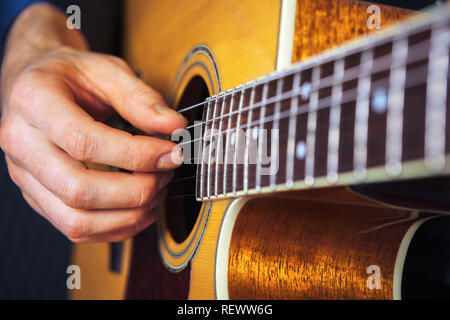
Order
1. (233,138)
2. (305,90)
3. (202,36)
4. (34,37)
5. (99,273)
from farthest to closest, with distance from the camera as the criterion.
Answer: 1. (99,273)
2. (34,37)
3. (202,36)
4. (233,138)
5. (305,90)

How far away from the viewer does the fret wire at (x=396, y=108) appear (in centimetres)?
29

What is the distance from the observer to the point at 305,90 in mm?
372

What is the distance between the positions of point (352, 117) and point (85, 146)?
0.38 m

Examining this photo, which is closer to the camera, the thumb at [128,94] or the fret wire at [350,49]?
the fret wire at [350,49]

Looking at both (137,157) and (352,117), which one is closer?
(352,117)

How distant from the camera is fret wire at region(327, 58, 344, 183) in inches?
13.1

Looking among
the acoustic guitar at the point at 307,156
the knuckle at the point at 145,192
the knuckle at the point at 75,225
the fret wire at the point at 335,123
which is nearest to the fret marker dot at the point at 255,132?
the acoustic guitar at the point at 307,156

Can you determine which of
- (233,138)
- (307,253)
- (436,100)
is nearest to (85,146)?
(233,138)

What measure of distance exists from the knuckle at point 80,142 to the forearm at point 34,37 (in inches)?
13.5

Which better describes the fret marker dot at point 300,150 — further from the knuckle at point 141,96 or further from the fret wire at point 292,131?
the knuckle at point 141,96

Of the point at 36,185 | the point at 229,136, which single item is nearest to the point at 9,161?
the point at 36,185

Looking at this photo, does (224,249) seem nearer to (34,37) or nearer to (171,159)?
(171,159)

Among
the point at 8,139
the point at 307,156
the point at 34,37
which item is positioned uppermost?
the point at 34,37

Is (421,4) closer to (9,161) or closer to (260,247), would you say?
(260,247)
